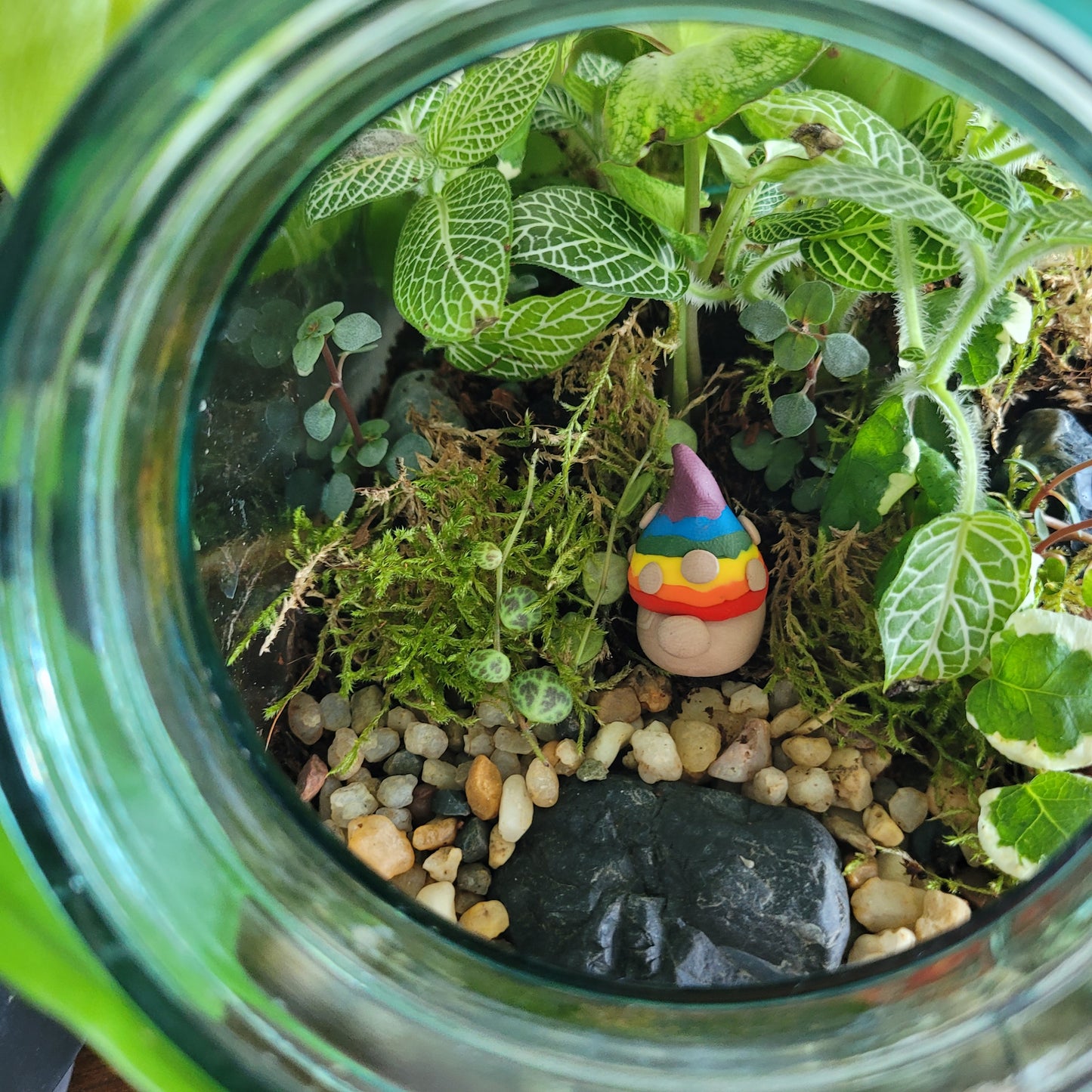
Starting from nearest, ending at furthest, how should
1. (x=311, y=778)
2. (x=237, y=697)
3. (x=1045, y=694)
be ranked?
1. (x=237, y=697)
2. (x=1045, y=694)
3. (x=311, y=778)

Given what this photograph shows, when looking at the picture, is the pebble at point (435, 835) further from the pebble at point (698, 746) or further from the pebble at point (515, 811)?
the pebble at point (698, 746)

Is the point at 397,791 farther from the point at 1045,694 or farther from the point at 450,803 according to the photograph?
the point at 1045,694

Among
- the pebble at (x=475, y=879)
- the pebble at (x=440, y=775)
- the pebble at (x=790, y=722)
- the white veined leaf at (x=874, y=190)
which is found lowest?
the pebble at (x=790, y=722)

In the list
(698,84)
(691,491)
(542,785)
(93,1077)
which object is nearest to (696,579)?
(691,491)

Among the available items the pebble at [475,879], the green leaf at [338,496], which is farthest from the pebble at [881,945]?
the green leaf at [338,496]

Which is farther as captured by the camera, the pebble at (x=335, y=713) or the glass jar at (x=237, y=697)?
the pebble at (x=335, y=713)

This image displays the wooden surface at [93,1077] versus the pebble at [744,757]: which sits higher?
the wooden surface at [93,1077]

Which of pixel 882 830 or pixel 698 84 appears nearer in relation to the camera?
pixel 698 84

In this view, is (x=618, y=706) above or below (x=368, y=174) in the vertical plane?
below
